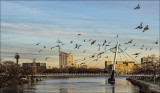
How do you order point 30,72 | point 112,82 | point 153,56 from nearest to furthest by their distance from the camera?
point 112,82 < point 153,56 < point 30,72

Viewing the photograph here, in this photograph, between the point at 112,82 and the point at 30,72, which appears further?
the point at 30,72

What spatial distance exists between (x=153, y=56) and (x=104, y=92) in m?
72.4

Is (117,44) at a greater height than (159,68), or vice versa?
(117,44)

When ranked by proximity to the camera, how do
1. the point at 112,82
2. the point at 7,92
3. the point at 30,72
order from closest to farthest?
1. the point at 7,92
2. the point at 112,82
3. the point at 30,72

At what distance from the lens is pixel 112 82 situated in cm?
12775

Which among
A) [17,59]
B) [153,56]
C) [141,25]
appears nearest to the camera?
[141,25]

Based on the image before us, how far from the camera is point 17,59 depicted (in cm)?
19112

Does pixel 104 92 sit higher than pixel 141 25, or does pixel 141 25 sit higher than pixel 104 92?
pixel 141 25

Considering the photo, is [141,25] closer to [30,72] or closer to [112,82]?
[112,82]

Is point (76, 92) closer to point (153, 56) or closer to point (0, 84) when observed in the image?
point (0, 84)

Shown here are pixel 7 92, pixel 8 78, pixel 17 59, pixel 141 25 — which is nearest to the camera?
pixel 141 25

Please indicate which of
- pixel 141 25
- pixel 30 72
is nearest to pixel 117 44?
pixel 30 72

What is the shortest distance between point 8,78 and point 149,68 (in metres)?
73.8

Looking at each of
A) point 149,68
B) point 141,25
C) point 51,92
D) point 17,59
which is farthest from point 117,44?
point 141,25
